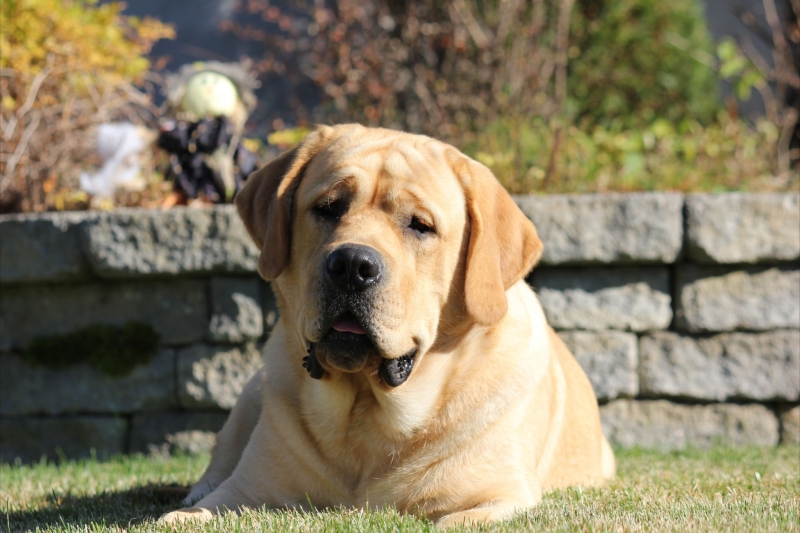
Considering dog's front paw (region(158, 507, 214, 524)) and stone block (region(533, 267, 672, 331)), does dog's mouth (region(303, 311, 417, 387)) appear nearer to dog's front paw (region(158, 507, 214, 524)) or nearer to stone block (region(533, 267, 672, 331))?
dog's front paw (region(158, 507, 214, 524))

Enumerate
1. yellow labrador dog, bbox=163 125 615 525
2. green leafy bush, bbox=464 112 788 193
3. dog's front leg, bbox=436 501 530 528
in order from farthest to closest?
green leafy bush, bbox=464 112 788 193 < yellow labrador dog, bbox=163 125 615 525 < dog's front leg, bbox=436 501 530 528

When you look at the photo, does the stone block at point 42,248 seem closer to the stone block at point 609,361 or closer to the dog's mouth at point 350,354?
the dog's mouth at point 350,354

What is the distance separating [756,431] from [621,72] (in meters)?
5.22

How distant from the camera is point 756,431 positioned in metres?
5.13

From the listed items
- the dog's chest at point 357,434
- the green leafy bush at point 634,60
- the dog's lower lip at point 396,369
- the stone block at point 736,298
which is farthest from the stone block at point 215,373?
the green leafy bush at point 634,60

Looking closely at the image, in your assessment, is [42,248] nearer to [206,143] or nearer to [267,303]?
[206,143]

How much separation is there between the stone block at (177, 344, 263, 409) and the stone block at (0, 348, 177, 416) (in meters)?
0.10

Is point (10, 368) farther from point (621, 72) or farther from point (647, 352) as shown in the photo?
point (621, 72)

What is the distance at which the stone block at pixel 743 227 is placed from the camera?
4.98m

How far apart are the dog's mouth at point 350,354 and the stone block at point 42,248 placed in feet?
9.26

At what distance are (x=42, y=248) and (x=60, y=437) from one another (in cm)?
122

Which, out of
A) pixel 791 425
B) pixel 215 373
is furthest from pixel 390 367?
pixel 791 425

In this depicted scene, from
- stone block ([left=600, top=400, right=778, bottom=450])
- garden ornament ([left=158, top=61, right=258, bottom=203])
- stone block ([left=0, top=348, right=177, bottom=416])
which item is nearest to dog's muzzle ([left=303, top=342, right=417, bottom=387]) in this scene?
stone block ([left=0, top=348, right=177, bottom=416])

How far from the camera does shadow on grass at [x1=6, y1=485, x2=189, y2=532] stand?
296 cm
